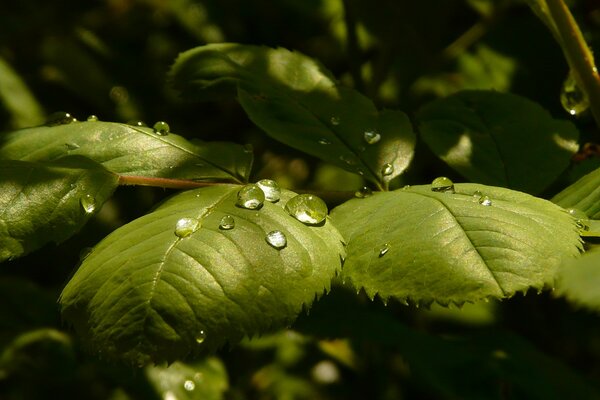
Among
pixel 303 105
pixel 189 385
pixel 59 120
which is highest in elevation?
pixel 303 105

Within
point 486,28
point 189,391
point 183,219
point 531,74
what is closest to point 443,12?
point 486,28

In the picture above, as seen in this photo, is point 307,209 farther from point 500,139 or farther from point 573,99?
point 573,99

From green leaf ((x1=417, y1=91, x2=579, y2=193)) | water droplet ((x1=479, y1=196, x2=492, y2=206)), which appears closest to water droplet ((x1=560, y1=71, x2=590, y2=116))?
green leaf ((x1=417, y1=91, x2=579, y2=193))

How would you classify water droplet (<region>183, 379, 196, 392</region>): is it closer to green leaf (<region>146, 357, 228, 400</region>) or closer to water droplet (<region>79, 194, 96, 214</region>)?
green leaf (<region>146, 357, 228, 400</region>)

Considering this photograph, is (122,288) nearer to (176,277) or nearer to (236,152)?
(176,277)

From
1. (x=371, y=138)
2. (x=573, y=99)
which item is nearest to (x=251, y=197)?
(x=371, y=138)

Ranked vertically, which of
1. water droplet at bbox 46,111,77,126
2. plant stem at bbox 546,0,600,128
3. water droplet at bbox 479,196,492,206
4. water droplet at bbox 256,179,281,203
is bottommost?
water droplet at bbox 46,111,77,126
